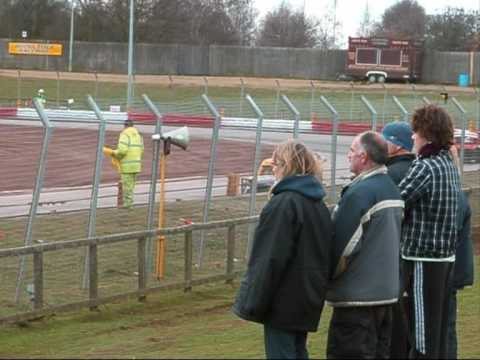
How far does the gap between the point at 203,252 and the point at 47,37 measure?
6653 cm

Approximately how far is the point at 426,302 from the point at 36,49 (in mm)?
60040

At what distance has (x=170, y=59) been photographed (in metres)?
71.6

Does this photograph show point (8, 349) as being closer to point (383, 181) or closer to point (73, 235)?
point (73, 235)

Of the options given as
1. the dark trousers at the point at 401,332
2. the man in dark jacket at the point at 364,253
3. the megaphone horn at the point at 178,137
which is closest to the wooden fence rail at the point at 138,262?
the megaphone horn at the point at 178,137

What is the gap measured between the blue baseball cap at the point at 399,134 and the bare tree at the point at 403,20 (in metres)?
96.0

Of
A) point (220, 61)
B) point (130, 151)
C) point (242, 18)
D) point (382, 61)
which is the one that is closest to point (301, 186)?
point (130, 151)

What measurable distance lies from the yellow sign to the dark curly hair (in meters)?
58.3

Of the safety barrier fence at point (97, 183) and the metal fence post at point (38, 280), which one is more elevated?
the safety barrier fence at point (97, 183)

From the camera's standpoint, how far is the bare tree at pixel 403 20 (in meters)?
106

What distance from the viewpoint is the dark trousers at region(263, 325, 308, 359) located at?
612cm

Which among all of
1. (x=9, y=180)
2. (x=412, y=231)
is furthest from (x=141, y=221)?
(x=412, y=231)

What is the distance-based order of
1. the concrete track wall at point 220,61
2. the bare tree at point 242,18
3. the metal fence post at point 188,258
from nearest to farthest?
the metal fence post at point 188,258 < the concrete track wall at point 220,61 < the bare tree at point 242,18

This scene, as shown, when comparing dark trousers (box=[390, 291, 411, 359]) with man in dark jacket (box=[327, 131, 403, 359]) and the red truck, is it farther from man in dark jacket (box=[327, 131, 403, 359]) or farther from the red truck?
the red truck

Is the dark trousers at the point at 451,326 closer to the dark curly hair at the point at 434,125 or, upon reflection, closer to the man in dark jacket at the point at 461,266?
the man in dark jacket at the point at 461,266
